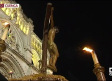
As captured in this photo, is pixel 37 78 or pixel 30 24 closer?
pixel 37 78

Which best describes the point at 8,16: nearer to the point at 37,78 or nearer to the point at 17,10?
the point at 17,10

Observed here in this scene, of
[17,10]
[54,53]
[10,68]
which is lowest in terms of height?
[54,53]

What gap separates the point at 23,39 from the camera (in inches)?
794

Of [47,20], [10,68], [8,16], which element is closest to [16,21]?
[8,16]

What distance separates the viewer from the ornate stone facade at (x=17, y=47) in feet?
53.2

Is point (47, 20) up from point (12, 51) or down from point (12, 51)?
down

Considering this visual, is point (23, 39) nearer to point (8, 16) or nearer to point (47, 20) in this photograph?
point (8, 16)

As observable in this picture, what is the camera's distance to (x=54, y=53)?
13.5ft

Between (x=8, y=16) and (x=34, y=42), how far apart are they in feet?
20.8

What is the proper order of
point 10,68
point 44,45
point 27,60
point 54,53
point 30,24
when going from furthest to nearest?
1. point 30,24
2. point 27,60
3. point 10,68
4. point 54,53
5. point 44,45

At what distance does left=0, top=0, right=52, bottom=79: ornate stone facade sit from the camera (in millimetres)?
16203

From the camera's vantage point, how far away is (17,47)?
18.5 metres

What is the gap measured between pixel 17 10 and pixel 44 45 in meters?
18.8

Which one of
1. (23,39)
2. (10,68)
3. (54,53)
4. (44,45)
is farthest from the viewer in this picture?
(23,39)
